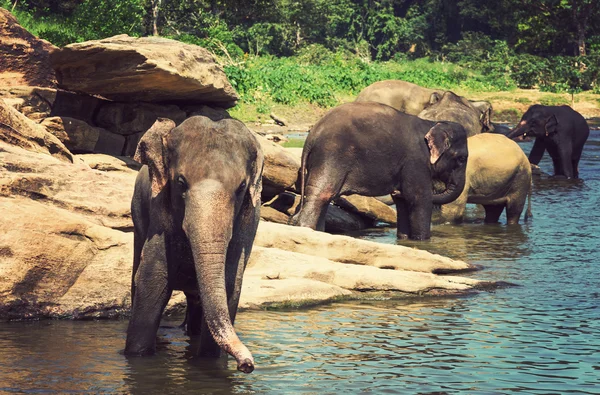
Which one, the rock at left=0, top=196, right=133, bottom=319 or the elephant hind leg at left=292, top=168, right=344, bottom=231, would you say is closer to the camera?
the rock at left=0, top=196, right=133, bottom=319

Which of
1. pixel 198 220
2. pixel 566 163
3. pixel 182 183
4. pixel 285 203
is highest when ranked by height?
pixel 182 183

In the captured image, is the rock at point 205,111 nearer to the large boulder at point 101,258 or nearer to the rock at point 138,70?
the rock at point 138,70

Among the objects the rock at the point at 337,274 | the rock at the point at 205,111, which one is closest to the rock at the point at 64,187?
the rock at the point at 337,274

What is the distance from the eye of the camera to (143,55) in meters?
12.4

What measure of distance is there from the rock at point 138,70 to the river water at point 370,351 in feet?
15.9

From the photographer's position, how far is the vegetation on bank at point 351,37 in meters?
32.0

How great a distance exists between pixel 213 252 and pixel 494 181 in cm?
1088

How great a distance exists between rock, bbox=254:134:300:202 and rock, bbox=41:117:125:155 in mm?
2065

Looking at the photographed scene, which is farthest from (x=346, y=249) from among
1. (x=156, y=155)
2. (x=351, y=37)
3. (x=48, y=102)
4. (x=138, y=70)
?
→ (x=351, y=37)

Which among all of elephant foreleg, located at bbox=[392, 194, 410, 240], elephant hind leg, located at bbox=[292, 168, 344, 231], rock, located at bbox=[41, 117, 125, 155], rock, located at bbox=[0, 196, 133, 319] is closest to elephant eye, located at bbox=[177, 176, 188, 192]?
rock, located at bbox=[0, 196, 133, 319]

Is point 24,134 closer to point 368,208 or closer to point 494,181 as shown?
point 368,208

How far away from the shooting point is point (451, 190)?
1415 cm

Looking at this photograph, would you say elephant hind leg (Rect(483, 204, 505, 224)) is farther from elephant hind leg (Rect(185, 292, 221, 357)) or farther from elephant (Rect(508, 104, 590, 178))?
elephant hind leg (Rect(185, 292, 221, 357))

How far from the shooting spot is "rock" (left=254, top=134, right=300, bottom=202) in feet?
45.5
